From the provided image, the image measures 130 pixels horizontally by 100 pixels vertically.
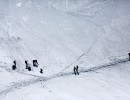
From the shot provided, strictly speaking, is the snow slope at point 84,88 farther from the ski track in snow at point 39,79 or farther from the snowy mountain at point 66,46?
the ski track in snow at point 39,79

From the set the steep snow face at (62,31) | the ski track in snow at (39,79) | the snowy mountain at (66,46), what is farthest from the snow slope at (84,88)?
the steep snow face at (62,31)

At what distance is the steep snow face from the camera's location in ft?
86.1

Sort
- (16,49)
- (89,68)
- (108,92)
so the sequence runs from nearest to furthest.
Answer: (108,92) < (89,68) < (16,49)

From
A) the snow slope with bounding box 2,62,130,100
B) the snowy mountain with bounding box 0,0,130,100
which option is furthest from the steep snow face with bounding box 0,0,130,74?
the snow slope with bounding box 2,62,130,100

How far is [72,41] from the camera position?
28953mm

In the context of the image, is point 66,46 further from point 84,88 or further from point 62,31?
point 84,88

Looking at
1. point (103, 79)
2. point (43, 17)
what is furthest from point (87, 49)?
point (43, 17)

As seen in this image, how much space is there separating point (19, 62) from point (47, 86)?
479cm

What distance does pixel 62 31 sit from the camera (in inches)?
1190

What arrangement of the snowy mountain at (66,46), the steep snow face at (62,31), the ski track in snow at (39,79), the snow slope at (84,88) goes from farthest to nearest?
the steep snow face at (62,31)
the snowy mountain at (66,46)
the ski track in snow at (39,79)
the snow slope at (84,88)

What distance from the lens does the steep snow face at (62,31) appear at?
26250mm

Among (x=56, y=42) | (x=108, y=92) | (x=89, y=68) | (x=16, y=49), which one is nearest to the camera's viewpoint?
(x=108, y=92)

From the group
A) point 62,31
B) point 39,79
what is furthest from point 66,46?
point 39,79

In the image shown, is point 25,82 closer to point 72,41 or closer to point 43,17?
point 72,41
